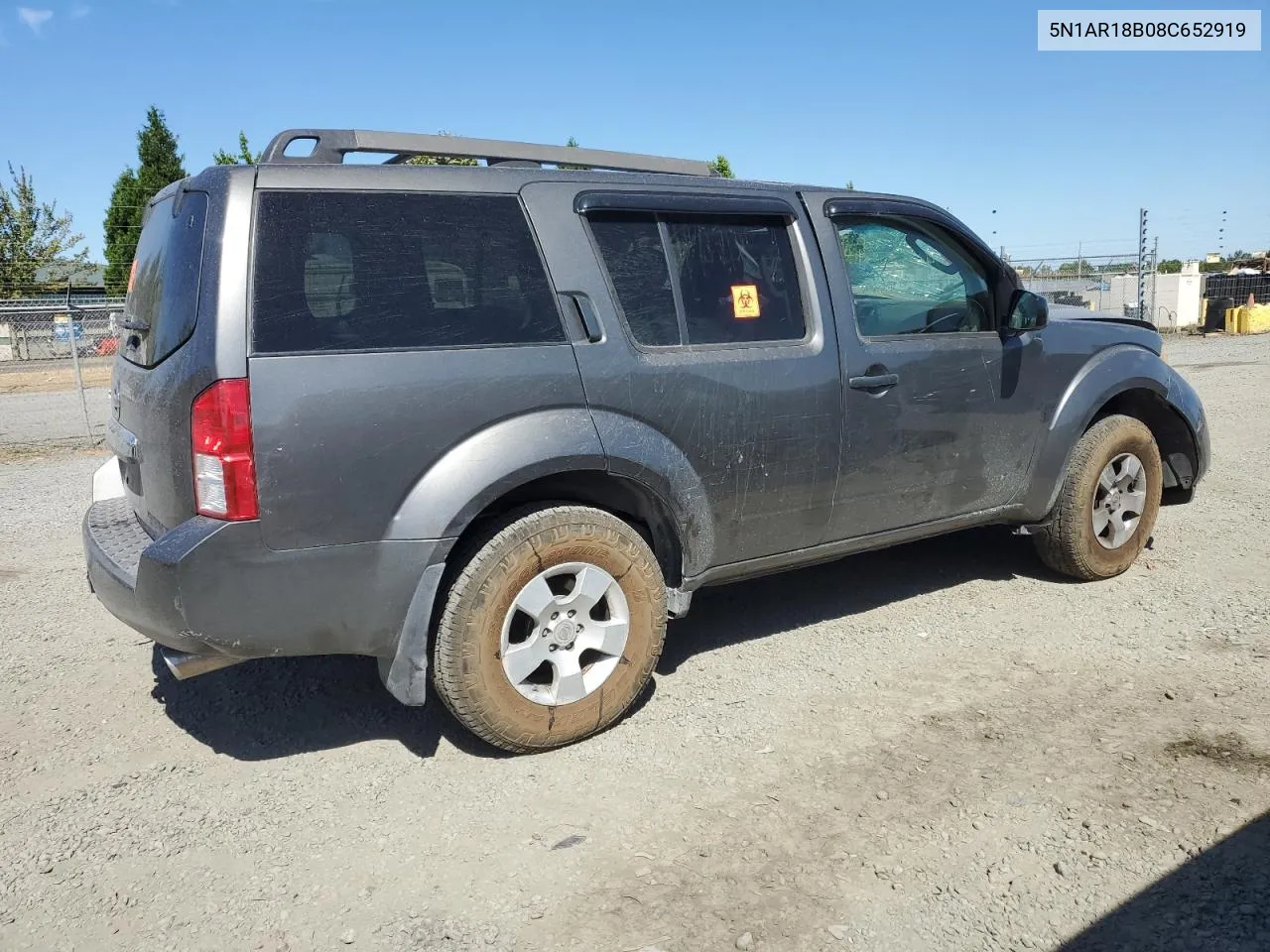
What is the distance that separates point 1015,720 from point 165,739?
3.11m

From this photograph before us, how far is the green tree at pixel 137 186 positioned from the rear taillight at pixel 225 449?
1326 inches

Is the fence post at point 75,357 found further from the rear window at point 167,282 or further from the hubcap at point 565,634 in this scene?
the hubcap at point 565,634

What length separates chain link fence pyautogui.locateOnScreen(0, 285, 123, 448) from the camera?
40.4 ft

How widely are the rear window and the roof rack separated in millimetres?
339

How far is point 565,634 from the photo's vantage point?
3.46 m

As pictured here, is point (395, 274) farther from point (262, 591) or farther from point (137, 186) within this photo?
point (137, 186)

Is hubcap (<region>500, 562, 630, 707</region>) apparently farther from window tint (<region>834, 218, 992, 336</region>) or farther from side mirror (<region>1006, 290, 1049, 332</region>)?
side mirror (<region>1006, 290, 1049, 332</region>)

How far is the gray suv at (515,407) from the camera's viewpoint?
2996 millimetres

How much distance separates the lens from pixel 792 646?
175 inches

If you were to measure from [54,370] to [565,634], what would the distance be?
2465cm

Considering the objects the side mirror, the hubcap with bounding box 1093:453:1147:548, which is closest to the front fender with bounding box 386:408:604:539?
the side mirror

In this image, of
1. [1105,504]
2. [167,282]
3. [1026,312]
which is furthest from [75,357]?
[1105,504]

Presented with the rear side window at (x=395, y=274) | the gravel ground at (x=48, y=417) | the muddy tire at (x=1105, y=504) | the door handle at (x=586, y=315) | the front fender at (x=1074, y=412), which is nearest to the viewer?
the rear side window at (x=395, y=274)

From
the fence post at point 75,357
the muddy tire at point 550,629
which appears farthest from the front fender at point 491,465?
the fence post at point 75,357
